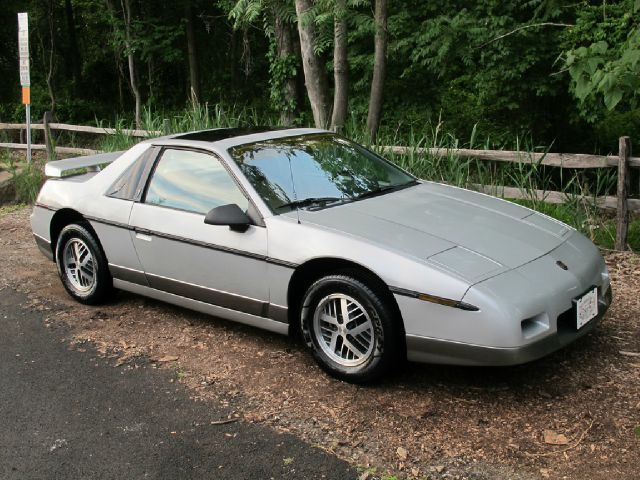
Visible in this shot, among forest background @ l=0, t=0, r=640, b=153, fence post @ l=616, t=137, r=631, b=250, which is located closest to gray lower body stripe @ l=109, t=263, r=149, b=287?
forest background @ l=0, t=0, r=640, b=153

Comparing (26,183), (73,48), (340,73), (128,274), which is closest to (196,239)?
(128,274)

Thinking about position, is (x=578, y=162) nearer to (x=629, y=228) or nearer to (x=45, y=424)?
(x=629, y=228)

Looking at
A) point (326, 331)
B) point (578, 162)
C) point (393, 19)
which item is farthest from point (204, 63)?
point (326, 331)

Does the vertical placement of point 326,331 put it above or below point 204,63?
below

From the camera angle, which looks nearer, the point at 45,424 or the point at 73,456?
the point at 73,456

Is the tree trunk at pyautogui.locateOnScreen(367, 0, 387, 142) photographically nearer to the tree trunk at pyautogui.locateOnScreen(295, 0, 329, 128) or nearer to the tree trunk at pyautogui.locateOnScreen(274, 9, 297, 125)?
the tree trunk at pyautogui.locateOnScreen(295, 0, 329, 128)

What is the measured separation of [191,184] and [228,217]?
0.72 meters

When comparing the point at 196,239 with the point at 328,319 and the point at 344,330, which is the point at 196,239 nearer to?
the point at 328,319

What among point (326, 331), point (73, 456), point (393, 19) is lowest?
point (73, 456)

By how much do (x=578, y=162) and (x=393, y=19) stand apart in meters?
7.30

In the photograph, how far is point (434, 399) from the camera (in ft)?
12.8

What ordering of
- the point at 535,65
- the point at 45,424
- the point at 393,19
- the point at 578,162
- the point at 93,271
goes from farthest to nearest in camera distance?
the point at 393,19 → the point at 535,65 → the point at 578,162 → the point at 93,271 → the point at 45,424

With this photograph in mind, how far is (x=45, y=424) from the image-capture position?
3.83m

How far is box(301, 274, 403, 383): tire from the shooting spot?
12.6ft
